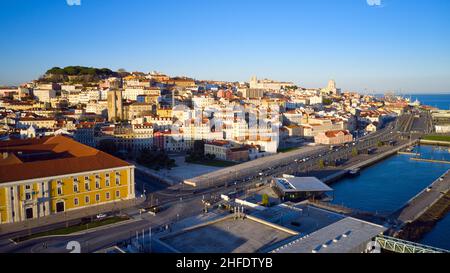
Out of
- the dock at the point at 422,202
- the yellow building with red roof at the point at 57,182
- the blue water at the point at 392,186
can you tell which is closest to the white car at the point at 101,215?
the yellow building with red roof at the point at 57,182

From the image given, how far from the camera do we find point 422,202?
43.0 feet

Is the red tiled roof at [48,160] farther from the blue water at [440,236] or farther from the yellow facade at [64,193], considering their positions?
the blue water at [440,236]

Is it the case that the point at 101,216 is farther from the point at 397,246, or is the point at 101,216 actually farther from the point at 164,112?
the point at 164,112

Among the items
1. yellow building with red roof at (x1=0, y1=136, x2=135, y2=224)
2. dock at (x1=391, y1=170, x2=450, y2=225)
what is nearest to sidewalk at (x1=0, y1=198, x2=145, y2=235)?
yellow building with red roof at (x1=0, y1=136, x2=135, y2=224)

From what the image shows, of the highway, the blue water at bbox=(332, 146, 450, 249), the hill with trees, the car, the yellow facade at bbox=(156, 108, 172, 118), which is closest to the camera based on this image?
the highway

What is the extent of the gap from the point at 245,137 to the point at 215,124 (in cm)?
268

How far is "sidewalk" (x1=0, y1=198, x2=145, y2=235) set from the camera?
33.1 feet

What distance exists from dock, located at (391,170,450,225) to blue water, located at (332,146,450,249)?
1.39ft

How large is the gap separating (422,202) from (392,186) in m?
3.20

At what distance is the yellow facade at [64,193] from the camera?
10477 millimetres

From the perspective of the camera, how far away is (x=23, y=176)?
10.7 m

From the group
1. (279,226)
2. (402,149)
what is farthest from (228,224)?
(402,149)

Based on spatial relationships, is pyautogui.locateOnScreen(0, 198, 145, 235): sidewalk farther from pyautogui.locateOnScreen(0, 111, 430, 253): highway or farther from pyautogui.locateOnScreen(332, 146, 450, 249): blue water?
pyautogui.locateOnScreen(332, 146, 450, 249): blue water

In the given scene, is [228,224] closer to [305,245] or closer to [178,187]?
[305,245]
